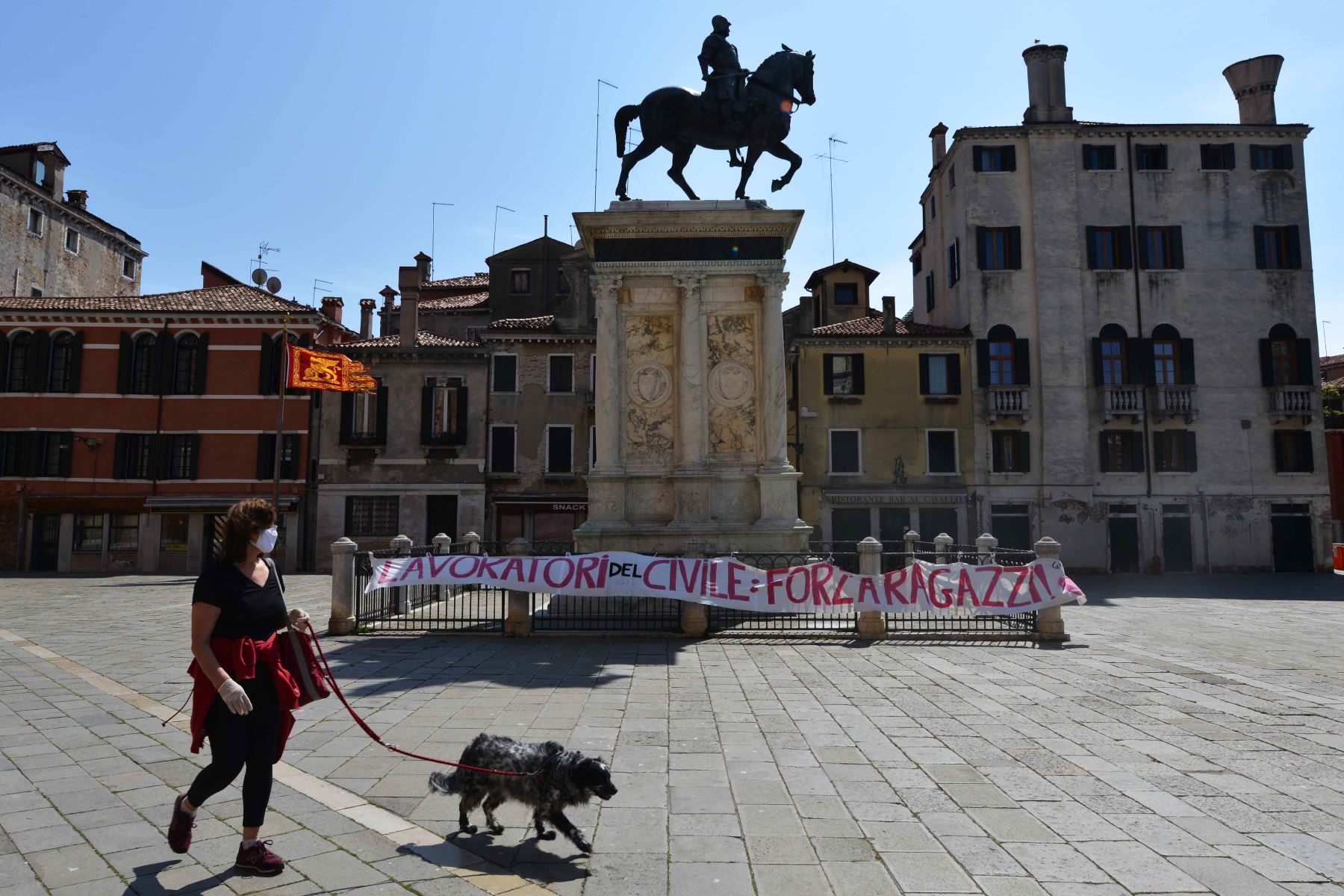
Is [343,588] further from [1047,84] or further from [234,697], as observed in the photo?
[1047,84]

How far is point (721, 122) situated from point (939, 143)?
27106 millimetres

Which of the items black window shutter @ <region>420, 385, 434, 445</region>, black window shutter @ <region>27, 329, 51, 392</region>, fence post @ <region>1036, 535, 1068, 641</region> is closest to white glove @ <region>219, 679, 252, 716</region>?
fence post @ <region>1036, 535, 1068, 641</region>

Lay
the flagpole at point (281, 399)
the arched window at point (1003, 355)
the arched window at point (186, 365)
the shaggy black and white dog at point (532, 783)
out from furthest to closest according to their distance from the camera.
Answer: the arched window at point (186, 365), the arched window at point (1003, 355), the flagpole at point (281, 399), the shaggy black and white dog at point (532, 783)

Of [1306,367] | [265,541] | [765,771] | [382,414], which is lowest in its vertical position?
[765,771]

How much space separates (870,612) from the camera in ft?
42.8

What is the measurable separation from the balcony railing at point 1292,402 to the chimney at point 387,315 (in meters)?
40.5

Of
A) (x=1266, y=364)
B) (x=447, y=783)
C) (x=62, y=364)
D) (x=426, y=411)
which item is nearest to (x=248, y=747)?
(x=447, y=783)

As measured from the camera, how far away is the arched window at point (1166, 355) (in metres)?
34.6

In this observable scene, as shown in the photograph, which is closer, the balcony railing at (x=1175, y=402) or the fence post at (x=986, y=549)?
the fence post at (x=986, y=549)

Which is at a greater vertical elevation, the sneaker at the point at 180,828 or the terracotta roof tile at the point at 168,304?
the terracotta roof tile at the point at 168,304

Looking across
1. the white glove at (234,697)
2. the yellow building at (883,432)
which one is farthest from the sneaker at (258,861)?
the yellow building at (883,432)

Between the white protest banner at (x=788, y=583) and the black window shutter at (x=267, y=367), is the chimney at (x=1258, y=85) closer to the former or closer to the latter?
the white protest banner at (x=788, y=583)

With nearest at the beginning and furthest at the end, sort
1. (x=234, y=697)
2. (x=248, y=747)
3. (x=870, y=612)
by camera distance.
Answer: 1. (x=234, y=697)
2. (x=248, y=747)
3. (x=870, y=612)

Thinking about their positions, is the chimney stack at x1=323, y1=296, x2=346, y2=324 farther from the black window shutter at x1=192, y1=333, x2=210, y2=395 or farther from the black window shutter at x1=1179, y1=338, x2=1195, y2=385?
the black window shutter at x1=1179, y1=338, x2=1195, y2=385
